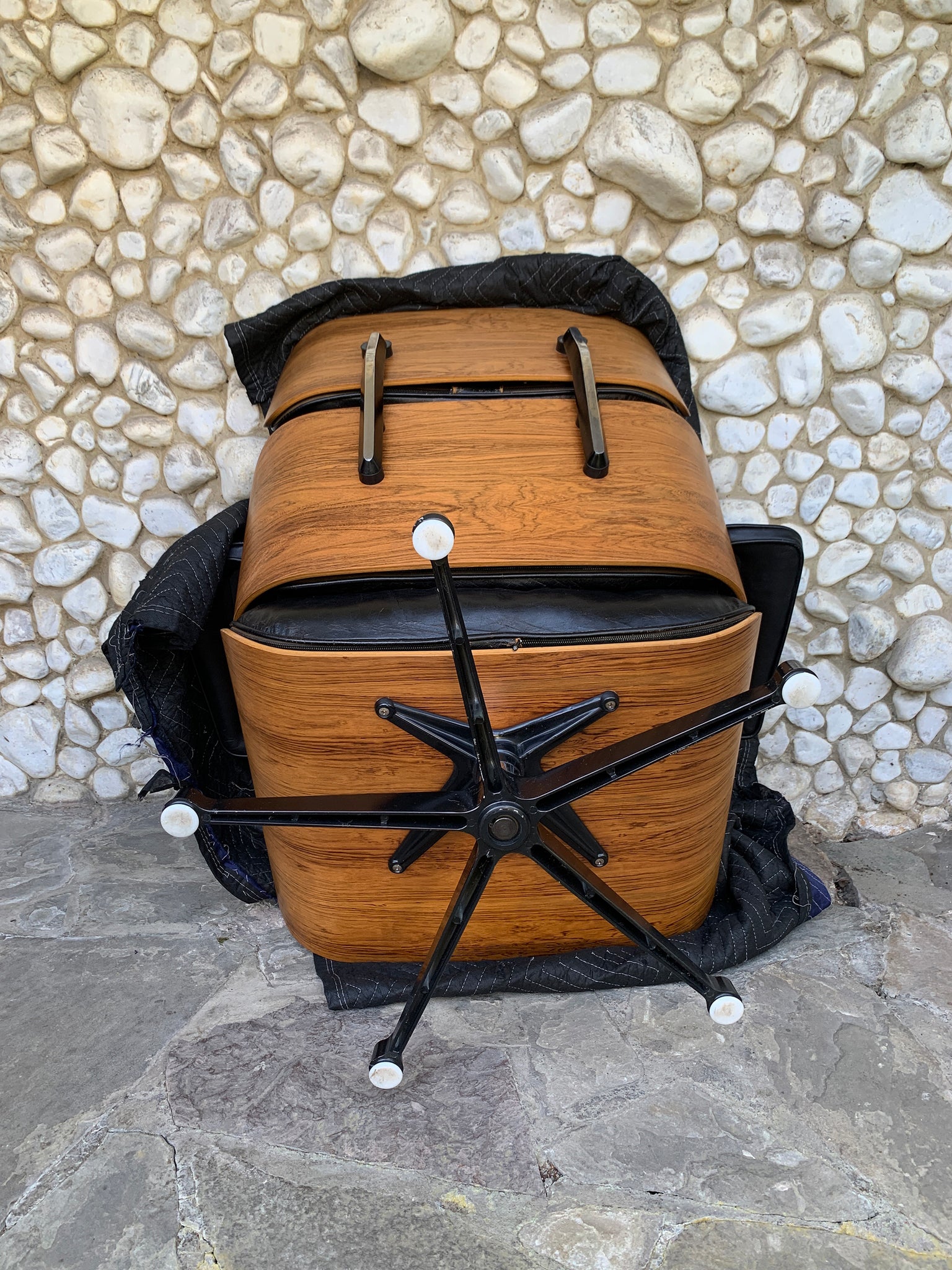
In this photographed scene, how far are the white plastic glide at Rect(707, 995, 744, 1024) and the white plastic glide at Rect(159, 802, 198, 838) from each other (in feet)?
1.99

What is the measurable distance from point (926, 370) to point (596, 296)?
0.59 meters

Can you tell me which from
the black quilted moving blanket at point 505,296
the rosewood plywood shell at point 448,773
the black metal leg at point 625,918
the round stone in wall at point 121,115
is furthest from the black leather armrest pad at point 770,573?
the round stone in wall at point 121,115

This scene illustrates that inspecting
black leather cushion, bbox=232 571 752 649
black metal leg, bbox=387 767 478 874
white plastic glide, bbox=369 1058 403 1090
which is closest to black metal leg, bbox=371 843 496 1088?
white plastic glide, bbox=369 1058 403 1090

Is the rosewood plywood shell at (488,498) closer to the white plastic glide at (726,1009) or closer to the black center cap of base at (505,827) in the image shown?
the black center cap of base at (505,827)

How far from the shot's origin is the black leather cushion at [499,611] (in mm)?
1050

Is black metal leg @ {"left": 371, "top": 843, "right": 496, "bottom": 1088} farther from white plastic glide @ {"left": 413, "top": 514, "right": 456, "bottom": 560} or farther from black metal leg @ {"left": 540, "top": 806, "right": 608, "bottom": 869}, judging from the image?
white plastic glide @ {"left": 413, "top": 514, "right": 456, "bottom": 560}

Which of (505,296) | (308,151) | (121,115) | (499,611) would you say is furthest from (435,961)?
(121,115)

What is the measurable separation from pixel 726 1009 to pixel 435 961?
0.33 metres

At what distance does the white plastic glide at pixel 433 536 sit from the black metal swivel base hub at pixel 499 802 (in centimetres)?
9

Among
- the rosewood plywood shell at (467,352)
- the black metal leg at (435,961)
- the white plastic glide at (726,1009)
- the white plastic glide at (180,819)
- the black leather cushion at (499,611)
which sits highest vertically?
the rosewood plywood shell at (467,352)

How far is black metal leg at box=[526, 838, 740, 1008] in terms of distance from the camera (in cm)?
100

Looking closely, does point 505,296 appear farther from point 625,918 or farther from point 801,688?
point 625,918

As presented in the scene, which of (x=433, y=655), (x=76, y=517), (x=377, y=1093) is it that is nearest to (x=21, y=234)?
(x=76, y=517)

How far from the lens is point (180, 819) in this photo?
1.00m
